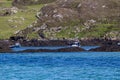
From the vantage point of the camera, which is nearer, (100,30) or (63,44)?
(63,44)

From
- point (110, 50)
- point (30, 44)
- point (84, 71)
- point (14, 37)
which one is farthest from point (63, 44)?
point (84, 71)

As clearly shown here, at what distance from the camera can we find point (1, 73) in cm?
6512

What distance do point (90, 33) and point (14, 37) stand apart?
2843cm

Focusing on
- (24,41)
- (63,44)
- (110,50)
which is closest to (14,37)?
(24,41)

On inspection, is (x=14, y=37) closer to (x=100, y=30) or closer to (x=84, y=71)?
(x=100, y=30)

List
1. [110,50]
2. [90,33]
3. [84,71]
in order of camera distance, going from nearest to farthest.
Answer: [84,71]
[110,50]
[90,33]

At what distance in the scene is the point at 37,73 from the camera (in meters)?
64.6

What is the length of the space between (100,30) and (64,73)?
5020 inches

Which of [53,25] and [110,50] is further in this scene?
[53,25]

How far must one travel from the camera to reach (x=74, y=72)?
214 ft

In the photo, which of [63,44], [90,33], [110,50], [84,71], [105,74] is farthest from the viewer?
[90,33]

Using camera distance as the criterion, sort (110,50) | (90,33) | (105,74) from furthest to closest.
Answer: (90,33) < (110,50) < (105,74)

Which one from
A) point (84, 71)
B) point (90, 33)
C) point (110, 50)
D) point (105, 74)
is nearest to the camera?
point (105, 74)

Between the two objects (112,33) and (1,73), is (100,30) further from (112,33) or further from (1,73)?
(1,73)
